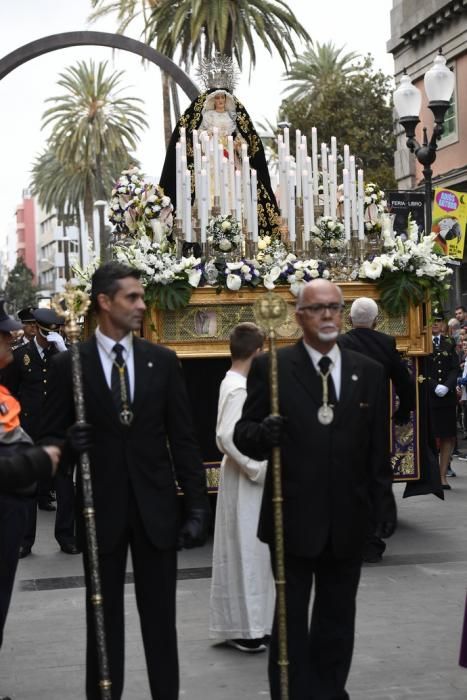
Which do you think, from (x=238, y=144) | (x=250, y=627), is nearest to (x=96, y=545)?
(x=250, y=627)

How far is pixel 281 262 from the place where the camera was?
1073 centimetres

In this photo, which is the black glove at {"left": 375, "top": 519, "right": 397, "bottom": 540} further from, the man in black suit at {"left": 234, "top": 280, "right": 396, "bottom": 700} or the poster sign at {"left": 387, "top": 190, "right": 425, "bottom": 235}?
the poster sign at {"left": 387, "top": 190, "right": 425, "bottom": 235}

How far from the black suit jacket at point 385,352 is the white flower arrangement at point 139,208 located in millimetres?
2620

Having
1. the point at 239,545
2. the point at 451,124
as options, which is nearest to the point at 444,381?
the point at 239,545

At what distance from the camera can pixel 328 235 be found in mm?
11102

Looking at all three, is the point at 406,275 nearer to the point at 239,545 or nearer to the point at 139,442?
the point at 239,545

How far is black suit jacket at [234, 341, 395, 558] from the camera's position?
5180mm

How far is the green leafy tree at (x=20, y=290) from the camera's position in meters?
91.7

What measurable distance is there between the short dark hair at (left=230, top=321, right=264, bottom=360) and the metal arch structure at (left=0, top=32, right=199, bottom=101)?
33.5 ft

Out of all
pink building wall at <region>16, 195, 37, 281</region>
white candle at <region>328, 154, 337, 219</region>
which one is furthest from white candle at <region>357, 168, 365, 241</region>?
pink building wall at <region>16, 195, 37, 281</region>

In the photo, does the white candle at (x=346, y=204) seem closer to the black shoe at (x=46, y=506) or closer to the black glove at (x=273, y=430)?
the black shoe at (x=46, y=506)

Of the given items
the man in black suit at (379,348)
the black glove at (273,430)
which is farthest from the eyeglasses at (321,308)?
the man in black suit at (379,348)

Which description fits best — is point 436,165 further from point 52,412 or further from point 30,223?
point 30,223

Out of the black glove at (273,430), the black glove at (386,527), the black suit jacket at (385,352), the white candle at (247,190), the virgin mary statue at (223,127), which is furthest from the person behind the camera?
the virgin mary statue at (223,127)
